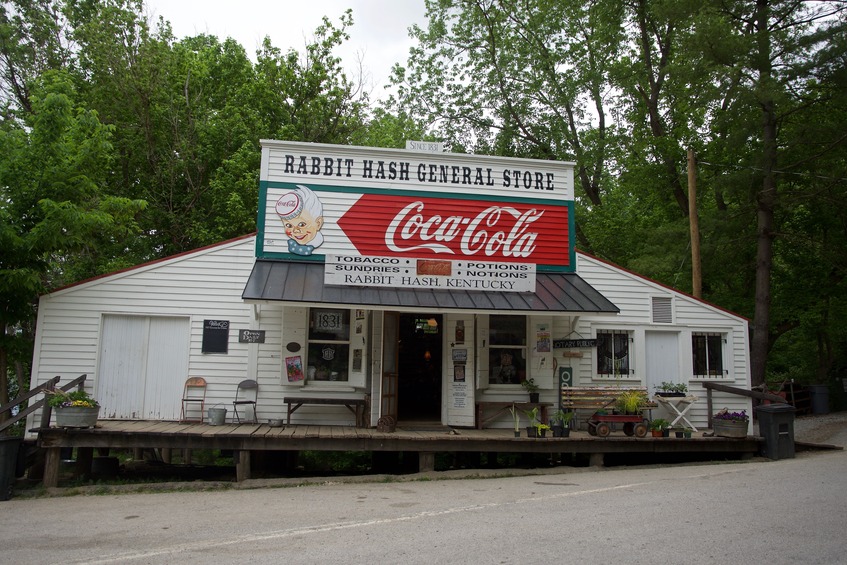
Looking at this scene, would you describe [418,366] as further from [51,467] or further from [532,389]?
[51,467]

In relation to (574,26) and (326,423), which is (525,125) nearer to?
(574,26)

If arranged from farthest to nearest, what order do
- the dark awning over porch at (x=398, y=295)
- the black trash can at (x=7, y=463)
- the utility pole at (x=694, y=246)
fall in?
the utility pole at (x=694, y=246), the dark awning over porch at (x=398, y=295), the black trash can at (x=7, y=463)

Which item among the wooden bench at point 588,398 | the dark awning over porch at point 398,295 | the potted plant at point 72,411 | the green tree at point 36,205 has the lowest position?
the potted plant at point 72,411

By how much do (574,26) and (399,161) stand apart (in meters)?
17.3

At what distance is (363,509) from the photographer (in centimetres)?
813

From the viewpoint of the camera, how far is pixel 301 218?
12398 millimetres

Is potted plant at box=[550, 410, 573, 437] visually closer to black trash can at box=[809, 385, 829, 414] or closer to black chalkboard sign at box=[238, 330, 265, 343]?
black chalkboard sign at box=[238, 330, 265, 343]

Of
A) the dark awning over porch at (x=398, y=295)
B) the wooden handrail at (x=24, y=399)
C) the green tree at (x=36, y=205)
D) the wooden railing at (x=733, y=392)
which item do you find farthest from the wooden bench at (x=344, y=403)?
the wooden railing at (x=733, y=392)

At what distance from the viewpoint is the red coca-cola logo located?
12.5m

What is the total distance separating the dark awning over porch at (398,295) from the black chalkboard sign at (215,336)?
1.29 m

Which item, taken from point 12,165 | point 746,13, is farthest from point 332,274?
point 746,13

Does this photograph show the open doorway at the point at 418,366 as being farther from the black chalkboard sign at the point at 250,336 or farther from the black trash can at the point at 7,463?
the black trash can at the point at 7,463

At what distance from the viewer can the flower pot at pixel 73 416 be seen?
989cm

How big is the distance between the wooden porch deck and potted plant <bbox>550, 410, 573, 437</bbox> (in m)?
0.14
